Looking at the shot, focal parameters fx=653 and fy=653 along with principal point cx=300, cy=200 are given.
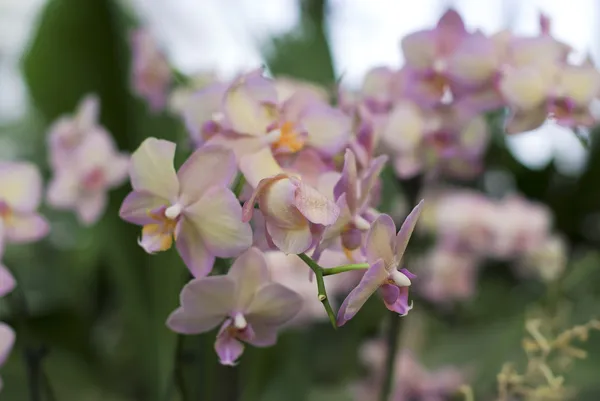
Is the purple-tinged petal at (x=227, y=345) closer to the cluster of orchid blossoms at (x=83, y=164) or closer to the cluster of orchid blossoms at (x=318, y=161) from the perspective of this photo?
the cluster of orchid blossoms at (x=318, y=161)

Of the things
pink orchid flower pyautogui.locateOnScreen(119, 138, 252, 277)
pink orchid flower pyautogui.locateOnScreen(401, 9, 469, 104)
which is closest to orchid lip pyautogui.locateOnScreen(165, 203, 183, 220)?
pink orchid flower pyautogui.locateOnScreen(119, 138, 252, 277)

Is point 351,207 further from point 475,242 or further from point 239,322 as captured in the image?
point 475,242

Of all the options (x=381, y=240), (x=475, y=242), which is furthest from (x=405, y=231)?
(x=475, y=242)

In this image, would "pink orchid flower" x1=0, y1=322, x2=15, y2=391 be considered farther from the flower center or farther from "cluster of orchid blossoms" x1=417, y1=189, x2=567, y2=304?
"cluster of orchid blossoms" x1=417, y1=189, x2=567, y2=304

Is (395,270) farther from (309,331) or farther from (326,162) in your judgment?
(309,331)

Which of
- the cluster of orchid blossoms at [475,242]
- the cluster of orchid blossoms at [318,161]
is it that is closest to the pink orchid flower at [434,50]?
the cluster of orchid blossoms at [318,161]

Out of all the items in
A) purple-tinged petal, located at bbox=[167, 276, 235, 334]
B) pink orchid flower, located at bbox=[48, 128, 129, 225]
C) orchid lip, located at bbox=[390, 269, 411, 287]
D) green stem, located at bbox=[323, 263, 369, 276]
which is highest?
green stem, located at bbox=[323, 263, 369, 276]
